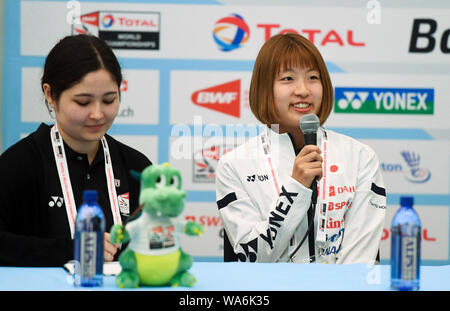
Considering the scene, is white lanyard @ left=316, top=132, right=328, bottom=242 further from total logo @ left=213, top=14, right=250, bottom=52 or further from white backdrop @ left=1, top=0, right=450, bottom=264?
total logo @ left=213, top=14, right=250, bottom=52

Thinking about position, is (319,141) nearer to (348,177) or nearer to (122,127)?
(348,177)

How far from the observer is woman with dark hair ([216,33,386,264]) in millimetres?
2059

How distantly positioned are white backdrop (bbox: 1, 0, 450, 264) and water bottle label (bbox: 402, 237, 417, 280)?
91.2 inches

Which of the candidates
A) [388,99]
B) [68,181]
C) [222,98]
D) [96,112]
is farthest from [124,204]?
[388,99]

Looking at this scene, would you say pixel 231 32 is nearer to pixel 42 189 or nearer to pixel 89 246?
pixel 42 189

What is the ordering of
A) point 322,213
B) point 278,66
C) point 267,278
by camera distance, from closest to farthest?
point 267,278
point 322,213
point 278,66

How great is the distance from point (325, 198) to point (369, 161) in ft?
0.88

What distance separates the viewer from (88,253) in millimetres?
1339

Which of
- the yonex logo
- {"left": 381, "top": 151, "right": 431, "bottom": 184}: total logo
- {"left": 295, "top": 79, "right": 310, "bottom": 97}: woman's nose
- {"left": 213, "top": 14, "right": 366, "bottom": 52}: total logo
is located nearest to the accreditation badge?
the yonex logo

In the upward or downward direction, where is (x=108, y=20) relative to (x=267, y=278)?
upward

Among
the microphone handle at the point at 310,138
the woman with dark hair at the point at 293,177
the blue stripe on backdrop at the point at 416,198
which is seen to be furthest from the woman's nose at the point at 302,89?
the blue stripe on backdrop at the point at 416,198

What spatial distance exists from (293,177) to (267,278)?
532 millimetres

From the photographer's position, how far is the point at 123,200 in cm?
205
